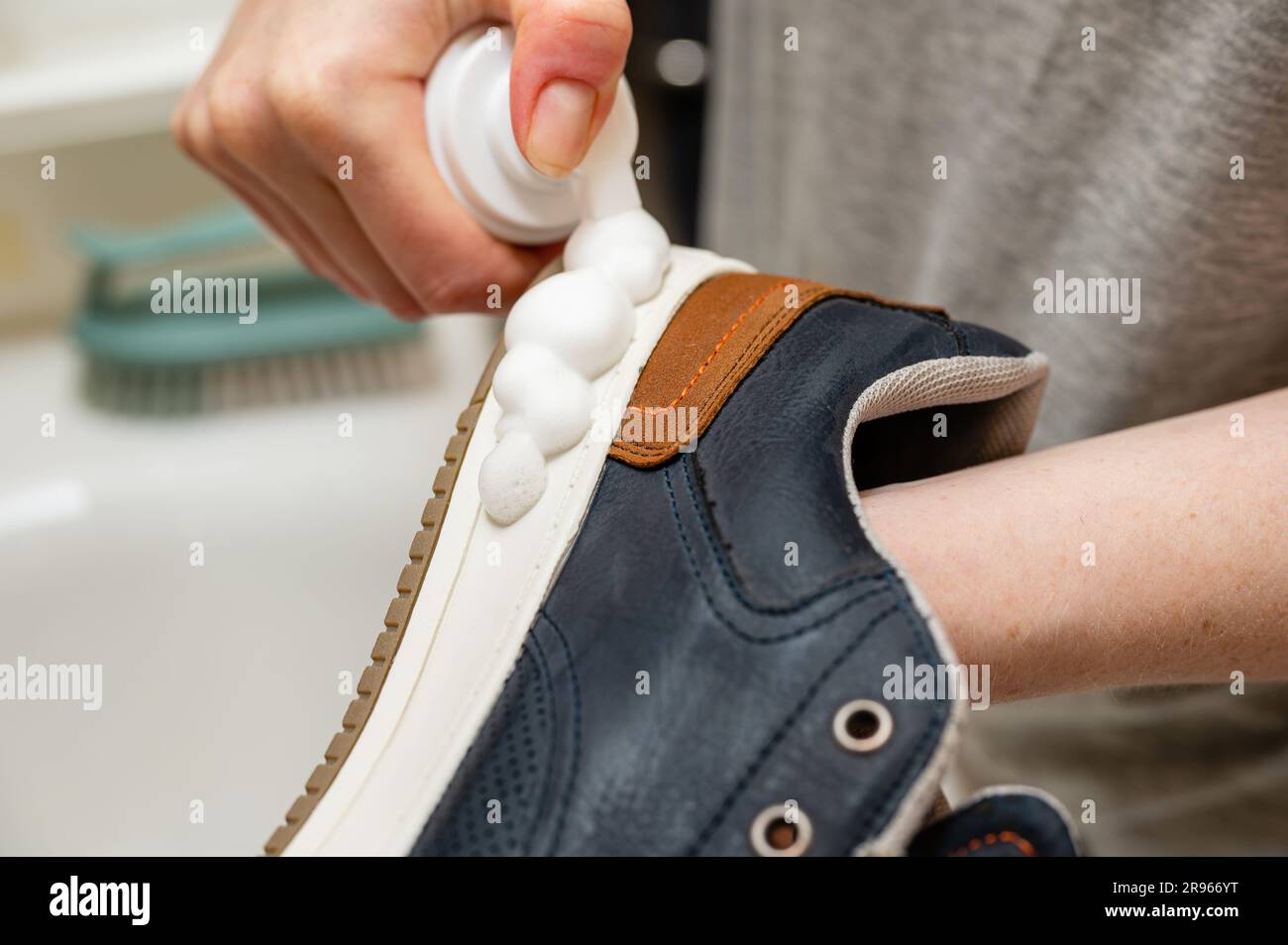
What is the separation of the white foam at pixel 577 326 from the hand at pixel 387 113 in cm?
3

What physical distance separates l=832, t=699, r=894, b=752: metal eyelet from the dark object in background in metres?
0.97

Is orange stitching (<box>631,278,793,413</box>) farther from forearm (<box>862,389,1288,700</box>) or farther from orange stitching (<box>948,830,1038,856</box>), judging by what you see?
orange stitching (<box>948,830,1038,856</box>)

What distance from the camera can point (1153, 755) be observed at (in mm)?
647

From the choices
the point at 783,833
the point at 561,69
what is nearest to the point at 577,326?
the point at 561,69

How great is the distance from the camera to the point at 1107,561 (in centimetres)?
39

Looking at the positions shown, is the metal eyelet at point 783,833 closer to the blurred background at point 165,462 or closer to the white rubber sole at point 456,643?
the white rubber sole at point 456,643

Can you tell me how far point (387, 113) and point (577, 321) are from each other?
0.49ft

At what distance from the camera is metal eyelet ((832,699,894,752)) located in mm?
332

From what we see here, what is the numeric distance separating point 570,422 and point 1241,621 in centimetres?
28

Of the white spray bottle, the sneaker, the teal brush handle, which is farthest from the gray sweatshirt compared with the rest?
the teal brush handle
